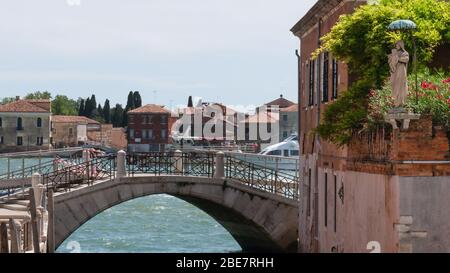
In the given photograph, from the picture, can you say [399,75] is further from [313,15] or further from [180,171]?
[180,171]

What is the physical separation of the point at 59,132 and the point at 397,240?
153 m

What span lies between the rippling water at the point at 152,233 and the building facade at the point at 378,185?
48.1 ft

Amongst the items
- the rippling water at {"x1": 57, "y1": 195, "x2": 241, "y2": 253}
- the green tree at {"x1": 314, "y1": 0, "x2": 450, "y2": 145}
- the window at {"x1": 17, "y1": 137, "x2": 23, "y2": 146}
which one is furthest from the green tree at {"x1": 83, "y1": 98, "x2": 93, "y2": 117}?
the green tree at {"x1": 314, "y1": 0, "x2": 450, "y2": 145}

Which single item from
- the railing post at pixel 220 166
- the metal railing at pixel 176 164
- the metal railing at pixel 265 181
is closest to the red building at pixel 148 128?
the metal railing at pixel 176 164

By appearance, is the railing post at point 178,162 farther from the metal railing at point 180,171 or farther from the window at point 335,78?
the window at point 335,78

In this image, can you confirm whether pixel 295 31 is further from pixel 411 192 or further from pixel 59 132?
pixel 59 132

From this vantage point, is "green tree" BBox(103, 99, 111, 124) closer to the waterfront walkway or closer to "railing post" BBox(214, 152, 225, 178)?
the waterfront walkway

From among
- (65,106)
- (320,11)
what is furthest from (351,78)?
(65,106)

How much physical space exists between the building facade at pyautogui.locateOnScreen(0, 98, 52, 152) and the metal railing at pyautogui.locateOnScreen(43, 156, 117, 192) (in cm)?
11486

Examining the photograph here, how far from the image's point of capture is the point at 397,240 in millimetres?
17594

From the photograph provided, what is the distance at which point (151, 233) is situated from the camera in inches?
2111

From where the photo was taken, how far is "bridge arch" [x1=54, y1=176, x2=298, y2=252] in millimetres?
33956
